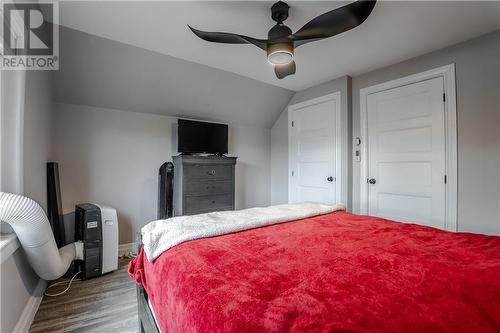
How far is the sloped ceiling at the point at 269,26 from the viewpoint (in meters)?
1.81

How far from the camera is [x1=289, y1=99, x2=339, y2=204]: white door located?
10.8ft

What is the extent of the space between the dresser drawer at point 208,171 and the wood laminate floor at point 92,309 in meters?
1.39

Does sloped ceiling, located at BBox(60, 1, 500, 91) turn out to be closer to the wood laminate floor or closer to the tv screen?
the tv screen

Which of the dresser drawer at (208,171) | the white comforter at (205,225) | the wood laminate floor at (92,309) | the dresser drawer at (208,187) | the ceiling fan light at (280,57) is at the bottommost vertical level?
the wood laminate floor at (92,309)

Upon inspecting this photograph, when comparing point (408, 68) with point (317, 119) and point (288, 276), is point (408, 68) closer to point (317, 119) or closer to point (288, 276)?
point (317, 119)

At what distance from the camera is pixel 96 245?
7.77 ft

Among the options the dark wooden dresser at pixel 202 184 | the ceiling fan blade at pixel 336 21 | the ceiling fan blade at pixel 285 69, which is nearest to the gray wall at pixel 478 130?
the ceiling fan blade at pixel 336 21

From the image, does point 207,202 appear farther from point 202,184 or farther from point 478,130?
point 478,130

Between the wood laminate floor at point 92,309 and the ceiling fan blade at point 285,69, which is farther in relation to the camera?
the ceiling fan blade at point 285,69

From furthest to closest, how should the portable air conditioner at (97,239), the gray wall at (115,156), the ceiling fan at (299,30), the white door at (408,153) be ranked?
1. the gray wall at (115,156)
2. the white door at (408,153)
3. the portable air conditioner at (97,239)
4. the ceiling fan at (299,30)

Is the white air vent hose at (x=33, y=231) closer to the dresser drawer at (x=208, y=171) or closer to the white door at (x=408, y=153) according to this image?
the dresser drawer at (x=208, y=171)

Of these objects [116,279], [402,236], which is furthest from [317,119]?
[116,279]

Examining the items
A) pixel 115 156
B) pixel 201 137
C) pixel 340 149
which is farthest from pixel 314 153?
pixel 115 156

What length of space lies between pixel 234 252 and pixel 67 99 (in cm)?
290
